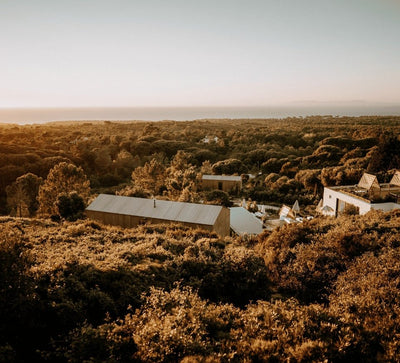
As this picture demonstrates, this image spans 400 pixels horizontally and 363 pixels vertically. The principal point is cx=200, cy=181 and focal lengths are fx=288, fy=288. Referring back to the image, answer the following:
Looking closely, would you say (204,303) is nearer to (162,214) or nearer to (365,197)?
(162,214)

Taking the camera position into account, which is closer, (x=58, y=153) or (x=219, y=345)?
(x=219, y=345)

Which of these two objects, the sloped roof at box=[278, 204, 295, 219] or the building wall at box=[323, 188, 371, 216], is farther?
the sloped roof at box=[278, 204, 295, 219]

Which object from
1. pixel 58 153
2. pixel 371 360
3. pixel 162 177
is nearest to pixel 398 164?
pixel 162 177

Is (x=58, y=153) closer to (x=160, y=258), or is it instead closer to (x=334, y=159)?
(x=160, y=258)

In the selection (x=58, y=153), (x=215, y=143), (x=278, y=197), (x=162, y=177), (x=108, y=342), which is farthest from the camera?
(x=215, y=143)

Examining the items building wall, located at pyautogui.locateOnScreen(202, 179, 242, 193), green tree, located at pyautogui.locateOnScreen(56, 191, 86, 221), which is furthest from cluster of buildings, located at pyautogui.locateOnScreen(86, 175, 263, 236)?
building wall, located at pyautogui.locateOnScreen(202, 179, 242, 193)

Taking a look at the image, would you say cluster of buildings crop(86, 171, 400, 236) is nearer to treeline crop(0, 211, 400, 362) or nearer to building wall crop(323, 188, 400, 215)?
building wall crop(323, 188, 400, 215)
